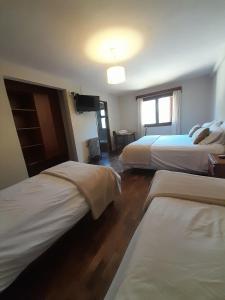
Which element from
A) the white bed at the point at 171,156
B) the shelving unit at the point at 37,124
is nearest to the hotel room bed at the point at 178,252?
the white bed at the point at 171,156

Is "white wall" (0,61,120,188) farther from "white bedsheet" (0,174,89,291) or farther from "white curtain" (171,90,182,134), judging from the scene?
"white curtain" (171,90,182,134)

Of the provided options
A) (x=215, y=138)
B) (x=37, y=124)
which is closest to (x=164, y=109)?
(x=215, y=138)

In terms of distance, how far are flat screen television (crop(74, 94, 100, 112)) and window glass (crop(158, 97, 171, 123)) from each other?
251cm

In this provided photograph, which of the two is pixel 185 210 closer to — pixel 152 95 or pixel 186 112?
pixel 186 112

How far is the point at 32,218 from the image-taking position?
108cm

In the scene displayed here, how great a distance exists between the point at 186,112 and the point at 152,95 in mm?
1367

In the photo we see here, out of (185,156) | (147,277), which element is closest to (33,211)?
(147,277)

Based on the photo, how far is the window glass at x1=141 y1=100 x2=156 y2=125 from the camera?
17.5 feet

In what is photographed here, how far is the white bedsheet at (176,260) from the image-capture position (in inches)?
19.9

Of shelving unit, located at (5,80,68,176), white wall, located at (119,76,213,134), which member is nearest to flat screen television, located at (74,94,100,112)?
shelving unit, located at (5,80,68,176)

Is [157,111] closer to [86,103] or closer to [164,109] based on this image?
[164,109]

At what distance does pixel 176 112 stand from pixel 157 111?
716 mm

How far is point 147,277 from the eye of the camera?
0.55m

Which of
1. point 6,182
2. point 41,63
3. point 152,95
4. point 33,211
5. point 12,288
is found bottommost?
point 12,288
